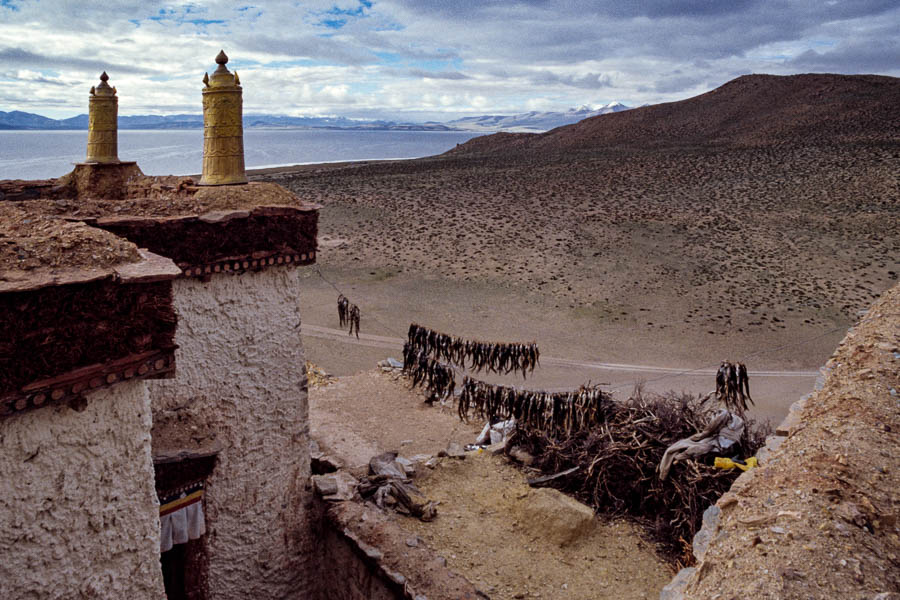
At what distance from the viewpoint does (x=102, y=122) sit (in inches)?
369

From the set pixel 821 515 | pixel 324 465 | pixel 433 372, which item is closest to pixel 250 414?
pixel 324 465

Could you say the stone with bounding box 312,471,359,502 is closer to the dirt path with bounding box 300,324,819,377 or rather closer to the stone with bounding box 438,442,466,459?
the stone with bounding box 438,442,466,459

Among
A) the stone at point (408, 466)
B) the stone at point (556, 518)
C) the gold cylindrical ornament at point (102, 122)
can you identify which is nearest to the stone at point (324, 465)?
the stone at point (408, 466)

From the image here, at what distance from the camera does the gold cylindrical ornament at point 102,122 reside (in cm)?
937

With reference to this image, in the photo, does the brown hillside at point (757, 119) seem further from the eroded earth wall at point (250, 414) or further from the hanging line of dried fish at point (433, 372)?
the eroded earth wall at point (250, 414)

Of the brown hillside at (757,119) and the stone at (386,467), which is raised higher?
the brown hillside at (757,119)

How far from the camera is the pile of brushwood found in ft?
30.6

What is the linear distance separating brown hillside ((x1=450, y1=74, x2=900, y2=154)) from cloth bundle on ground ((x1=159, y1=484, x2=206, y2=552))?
49.5 m

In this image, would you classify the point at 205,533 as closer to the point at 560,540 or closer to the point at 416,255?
the point at 560,540

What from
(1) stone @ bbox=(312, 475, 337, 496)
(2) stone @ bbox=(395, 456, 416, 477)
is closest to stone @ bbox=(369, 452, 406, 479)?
(2) stone @ bbox=(395, 456, 416, 477)

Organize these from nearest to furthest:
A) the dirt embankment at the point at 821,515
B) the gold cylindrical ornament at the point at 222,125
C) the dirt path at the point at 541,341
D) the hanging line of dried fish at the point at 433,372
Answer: the dirt embankment at the point at 821,515, the gold cylindrical ornament at the point at 222,125, the hanging line of dried fish at the point at 433,372, the dirt path at the point at 541,341

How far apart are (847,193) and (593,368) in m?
23.9

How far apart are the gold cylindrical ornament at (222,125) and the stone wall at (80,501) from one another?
3.55 metres

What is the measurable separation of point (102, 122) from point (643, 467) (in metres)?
9.34
